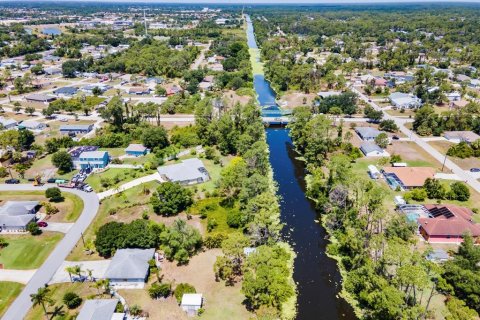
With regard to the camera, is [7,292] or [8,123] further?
[8,123]

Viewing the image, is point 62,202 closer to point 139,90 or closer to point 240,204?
point 240,204

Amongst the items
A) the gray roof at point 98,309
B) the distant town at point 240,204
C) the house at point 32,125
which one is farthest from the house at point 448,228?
the house at point 32,125

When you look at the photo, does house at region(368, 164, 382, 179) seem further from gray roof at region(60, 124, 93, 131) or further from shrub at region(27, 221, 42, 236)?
gray roof at region(60, 124, 93, 131)

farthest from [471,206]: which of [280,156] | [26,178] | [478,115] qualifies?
[26,178]

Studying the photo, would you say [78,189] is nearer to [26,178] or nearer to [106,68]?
[26,178]

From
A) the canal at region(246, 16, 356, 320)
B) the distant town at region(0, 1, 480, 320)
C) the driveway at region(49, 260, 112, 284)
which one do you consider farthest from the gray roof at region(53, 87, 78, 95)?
the driveway at region(49, 260, 112, 284)

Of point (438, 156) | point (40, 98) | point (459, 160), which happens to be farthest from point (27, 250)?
point (40, 98)
